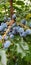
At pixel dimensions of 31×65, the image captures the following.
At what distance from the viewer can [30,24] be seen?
928mm

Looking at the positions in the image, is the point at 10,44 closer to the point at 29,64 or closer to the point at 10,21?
the point at 10,21

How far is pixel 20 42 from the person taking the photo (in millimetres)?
851

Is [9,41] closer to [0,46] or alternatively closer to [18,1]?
[0,46]

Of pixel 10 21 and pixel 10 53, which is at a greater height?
pixel 10 21

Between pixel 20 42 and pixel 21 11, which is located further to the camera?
pixel 21 11

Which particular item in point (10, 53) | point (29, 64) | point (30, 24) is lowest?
point (29, 64)

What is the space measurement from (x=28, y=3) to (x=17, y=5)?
0.40 feet

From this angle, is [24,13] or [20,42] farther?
[24,13]

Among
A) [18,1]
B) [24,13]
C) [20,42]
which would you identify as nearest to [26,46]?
[20,42]

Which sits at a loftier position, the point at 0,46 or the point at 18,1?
the point at 18,1

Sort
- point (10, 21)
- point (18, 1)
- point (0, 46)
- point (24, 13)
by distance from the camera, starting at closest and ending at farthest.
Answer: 1. point (0, 46)
2. point (10, 21)
3. point (24, 13)
4. point (18, 1)

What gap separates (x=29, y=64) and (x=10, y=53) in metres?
0.21

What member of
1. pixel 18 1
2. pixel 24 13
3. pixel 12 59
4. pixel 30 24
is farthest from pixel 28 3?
pixel 12 59

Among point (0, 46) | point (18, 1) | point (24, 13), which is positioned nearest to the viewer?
point (0, 46)
